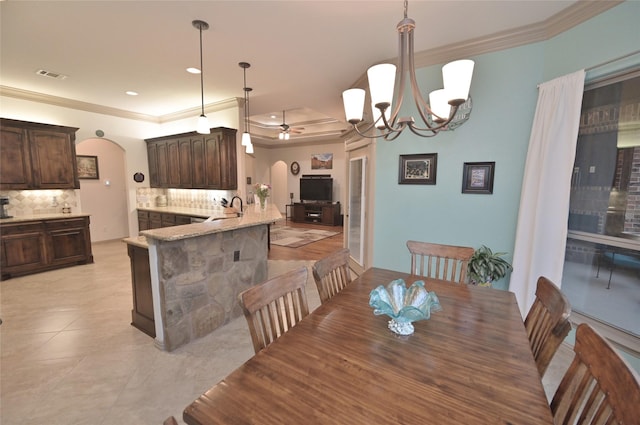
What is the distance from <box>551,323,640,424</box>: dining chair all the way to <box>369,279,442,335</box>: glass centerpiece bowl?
0.51 meters

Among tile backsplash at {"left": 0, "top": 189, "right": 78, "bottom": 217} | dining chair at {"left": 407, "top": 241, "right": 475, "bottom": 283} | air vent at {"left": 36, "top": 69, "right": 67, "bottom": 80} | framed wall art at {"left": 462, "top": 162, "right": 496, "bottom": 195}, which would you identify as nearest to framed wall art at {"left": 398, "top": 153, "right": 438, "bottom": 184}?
framed wall art at {"left": 462, "top": 162, "right": 496, "bottom": 195}

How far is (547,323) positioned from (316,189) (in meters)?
7.97

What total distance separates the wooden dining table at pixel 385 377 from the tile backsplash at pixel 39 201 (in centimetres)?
574

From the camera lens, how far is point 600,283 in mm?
2439

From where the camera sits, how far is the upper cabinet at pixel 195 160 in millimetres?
4715

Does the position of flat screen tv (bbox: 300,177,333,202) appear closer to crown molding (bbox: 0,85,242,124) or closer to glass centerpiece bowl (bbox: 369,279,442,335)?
crown molding (bbox: 0,85,242,124)

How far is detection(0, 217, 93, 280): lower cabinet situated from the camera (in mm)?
3863

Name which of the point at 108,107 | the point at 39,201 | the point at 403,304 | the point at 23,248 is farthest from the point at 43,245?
the point at 403,304

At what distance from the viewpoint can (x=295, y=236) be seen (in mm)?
6996

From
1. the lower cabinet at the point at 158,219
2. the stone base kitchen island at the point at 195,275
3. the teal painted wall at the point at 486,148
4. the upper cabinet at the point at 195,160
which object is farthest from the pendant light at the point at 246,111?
the lower cabinet at the point at 158,219

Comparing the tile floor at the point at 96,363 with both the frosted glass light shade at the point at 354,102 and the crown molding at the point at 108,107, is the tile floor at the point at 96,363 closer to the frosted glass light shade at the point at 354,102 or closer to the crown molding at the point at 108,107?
the frosted glass light shade at the point at 354,102

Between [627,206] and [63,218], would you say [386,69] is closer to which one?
[627,206]

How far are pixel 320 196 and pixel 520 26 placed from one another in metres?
6.85

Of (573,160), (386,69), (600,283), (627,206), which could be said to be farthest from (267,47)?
(600,283)
